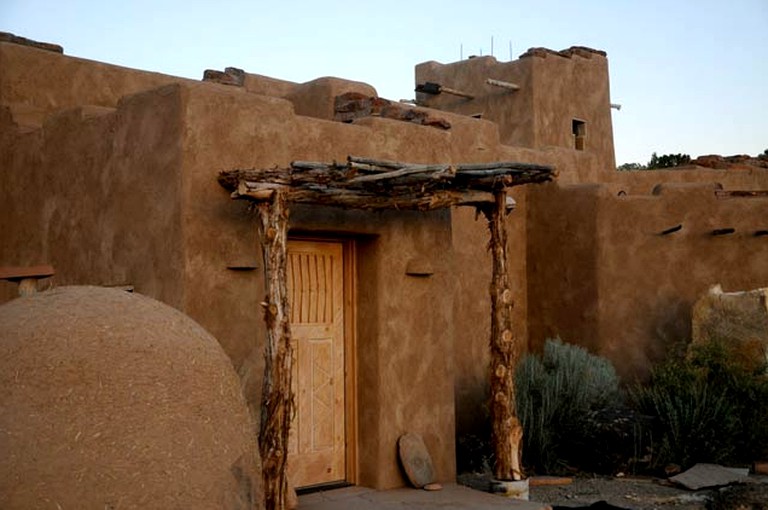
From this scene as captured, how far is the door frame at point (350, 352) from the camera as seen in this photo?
887 centimetres

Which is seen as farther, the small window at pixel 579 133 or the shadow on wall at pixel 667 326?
the small window at pixel 579 133

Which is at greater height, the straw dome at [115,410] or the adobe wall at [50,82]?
the adobe wall at [50,82]

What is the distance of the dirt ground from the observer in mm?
9133

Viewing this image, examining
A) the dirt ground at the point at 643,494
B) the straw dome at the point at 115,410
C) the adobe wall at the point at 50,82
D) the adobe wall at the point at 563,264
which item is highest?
the adobe wall at the point at 50,82

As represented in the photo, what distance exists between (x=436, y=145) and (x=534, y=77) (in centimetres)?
976

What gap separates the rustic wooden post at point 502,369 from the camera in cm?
875

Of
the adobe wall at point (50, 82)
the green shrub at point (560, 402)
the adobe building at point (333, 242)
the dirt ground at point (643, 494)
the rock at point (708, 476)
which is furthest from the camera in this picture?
the green shrub at point (560, 402)

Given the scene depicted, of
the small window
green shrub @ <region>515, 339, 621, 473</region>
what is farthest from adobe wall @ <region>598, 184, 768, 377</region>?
the small window

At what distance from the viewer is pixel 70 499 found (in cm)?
420

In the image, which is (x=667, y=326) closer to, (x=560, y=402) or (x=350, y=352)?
(x=560, y=402)

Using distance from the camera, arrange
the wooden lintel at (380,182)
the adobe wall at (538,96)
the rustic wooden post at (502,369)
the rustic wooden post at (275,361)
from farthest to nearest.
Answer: the adobe wall at (538,96)
the rustic wooden post at (502,369)
the wooden lintel at (380,182)
the rustic wooden post at (275,361)

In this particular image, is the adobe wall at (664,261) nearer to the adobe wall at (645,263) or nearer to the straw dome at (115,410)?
the adobe wall at (645,263)

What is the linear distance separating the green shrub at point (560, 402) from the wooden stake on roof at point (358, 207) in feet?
8.19

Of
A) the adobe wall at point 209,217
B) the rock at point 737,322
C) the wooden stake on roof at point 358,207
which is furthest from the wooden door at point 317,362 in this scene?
the rock at point 737,322
